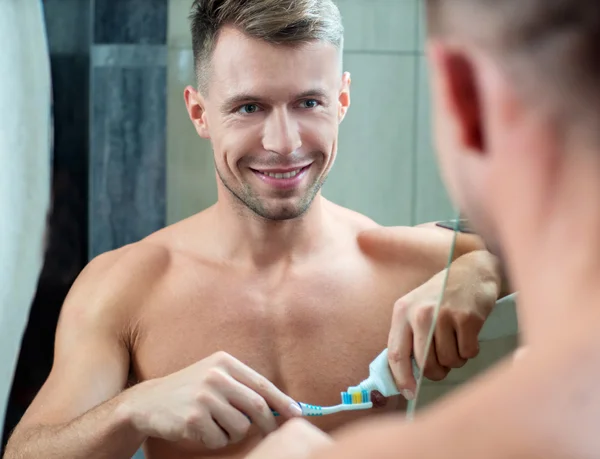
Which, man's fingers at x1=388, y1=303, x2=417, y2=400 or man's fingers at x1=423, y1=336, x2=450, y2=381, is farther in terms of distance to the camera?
man's fingers at x1=388, y1=303, x2=417, y2=400

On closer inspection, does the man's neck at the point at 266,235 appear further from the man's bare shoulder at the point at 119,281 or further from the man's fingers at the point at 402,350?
the man's fingers at the point at 402,350

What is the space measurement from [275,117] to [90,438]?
1.52ft

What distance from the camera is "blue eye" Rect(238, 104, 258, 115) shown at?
1.11 m

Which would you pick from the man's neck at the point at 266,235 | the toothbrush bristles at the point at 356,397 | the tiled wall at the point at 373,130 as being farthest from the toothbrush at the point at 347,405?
the tiled wall at the point at 373,130

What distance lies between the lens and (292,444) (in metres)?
0.42

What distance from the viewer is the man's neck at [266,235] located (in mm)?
1161

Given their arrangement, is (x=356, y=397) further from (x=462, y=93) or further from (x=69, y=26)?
(x=69, y=26)

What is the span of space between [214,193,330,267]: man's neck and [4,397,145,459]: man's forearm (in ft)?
0.96

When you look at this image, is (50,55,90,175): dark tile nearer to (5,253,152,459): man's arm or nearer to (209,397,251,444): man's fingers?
(5,253,152,459): man's arm

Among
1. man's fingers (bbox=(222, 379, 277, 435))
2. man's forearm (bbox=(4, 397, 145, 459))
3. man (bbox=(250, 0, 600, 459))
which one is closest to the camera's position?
man (bbox=(250, 0, 600, 459))

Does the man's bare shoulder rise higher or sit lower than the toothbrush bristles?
higher

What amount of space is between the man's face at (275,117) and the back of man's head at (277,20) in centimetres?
1

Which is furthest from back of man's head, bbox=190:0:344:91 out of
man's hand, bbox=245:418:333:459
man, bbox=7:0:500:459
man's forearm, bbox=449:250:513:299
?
man's hand, bbox=245:418:333:459

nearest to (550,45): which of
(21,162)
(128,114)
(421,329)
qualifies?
(421,329)
